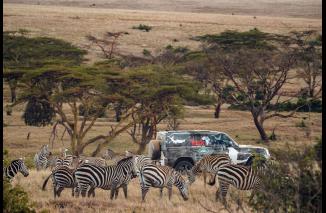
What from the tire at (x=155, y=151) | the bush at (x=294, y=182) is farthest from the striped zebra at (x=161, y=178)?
the bush at (x=294, y=182)

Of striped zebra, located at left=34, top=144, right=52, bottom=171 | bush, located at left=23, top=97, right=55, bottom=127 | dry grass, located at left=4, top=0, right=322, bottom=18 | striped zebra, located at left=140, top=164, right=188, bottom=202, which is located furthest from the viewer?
dry grass, located at left=4, top=0, right=322, bottom=18

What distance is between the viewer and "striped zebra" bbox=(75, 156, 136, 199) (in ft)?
Result: 60.1

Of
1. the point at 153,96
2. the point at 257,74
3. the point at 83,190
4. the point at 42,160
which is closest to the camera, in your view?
the point at 83,190

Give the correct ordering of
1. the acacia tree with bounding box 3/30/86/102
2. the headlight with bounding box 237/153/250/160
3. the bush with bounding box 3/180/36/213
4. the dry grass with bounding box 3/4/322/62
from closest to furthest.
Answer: the bush with bounding box 3/180/36/213 → the headlight with bounding box 237/153/250/160 → the acacia tree with bounding box 3/30/86/102 → the dry grass with bounding box 3/4/322/62

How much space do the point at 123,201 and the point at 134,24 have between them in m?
74.9

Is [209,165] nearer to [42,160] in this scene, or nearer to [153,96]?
[42,160]

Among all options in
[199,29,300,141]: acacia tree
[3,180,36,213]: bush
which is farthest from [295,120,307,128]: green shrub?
[3,180,36,213]: bush

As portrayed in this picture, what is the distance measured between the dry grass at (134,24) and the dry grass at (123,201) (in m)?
47.8

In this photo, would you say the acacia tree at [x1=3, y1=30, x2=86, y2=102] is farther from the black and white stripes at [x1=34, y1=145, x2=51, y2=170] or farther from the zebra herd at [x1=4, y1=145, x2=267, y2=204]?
the zebra herd at [x1=4, y1=145, x2=267, y2=204]

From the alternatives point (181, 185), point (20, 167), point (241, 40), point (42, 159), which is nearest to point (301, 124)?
point (241, 40)

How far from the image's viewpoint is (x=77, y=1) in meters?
138

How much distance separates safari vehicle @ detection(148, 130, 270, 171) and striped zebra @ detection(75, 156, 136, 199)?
5067 millimetres

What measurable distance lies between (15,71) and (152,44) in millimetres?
43931

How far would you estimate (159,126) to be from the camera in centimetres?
4147
